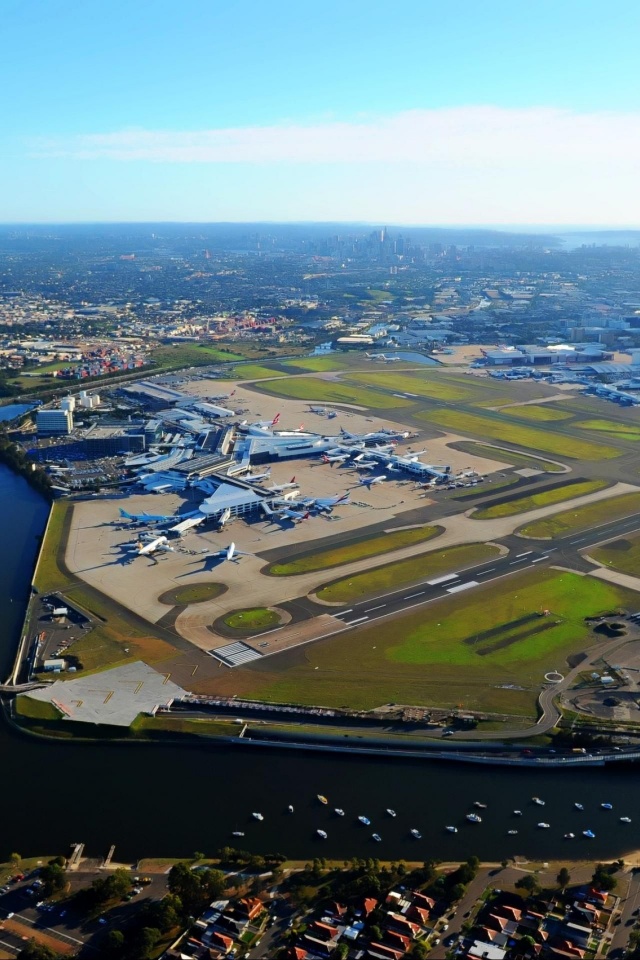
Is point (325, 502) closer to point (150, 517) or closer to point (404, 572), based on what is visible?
point (150, 517)

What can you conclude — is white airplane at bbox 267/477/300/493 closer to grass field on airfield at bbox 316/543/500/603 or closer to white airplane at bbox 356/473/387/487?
white airplane at bbox 356/473/387/487

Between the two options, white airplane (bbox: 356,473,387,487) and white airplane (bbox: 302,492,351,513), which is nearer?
white airplane (bbox: 302,492,351,513)

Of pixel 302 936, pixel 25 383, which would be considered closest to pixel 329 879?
pixel 302 936

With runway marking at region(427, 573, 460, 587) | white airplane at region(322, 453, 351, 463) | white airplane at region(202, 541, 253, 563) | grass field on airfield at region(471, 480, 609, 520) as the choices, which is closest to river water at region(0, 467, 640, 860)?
runway marking at region(427, 573, 460, 587)

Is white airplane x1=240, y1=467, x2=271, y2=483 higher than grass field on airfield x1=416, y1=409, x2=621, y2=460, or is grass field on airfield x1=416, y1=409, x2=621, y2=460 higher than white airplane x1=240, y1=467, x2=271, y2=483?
grass field on airfield x1=416, y1=409, x2=621, y2=460

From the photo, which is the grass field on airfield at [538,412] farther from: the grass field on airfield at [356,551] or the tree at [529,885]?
the tree at [529,885]

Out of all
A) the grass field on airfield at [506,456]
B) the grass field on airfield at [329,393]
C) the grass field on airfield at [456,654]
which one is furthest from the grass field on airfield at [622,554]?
the grass field on airfield at [329,393]
